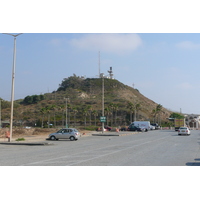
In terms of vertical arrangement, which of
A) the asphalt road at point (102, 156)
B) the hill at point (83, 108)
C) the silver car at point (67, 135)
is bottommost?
the asphalt road at point (102, 156)

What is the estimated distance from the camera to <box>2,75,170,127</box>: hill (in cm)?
11444

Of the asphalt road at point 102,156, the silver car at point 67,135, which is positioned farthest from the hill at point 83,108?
the asphalt road at point 102,156

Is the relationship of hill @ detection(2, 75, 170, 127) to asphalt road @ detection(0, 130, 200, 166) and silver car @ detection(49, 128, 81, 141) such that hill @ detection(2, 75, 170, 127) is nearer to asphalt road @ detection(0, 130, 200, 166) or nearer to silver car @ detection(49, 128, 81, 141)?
silver car @ detection(49, 128, 81, 141)

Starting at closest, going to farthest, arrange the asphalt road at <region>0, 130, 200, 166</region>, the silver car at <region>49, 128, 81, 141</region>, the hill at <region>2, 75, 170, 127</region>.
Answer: the asphalt road at <region>0, 130, 200, 166</region>, the silver car at <region>49, 128, 81, 141</region>, the hill at <region>2, 75, 170, 127</region>

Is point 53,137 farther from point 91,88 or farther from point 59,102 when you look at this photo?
point 91,88

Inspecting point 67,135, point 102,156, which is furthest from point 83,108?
point 102,156

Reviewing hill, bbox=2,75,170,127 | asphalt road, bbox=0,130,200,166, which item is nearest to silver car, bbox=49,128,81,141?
asphalt road, bbox=0,130,200,166

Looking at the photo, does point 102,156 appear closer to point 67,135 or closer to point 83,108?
point 67,135

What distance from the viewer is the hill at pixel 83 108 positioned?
114 m

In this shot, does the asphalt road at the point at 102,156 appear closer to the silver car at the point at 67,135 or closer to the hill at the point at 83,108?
the silver car at the point at 67,135

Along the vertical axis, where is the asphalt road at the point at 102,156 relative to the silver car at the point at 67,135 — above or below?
below
